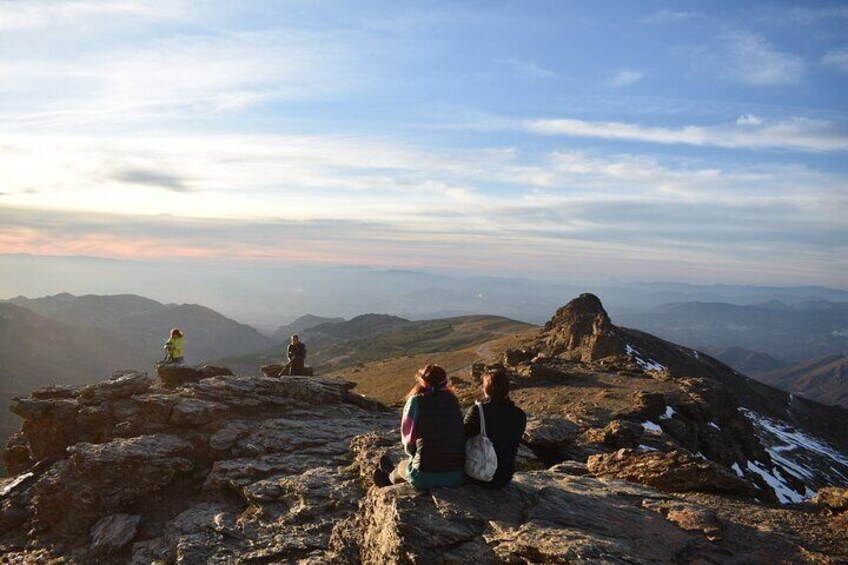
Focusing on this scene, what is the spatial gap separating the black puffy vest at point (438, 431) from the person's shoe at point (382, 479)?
6.64 feet

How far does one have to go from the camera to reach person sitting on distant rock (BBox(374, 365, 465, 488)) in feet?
38.9

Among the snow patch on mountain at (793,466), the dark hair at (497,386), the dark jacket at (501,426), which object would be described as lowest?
the snow patch on mountain at (793,466)

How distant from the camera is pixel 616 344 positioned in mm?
63250

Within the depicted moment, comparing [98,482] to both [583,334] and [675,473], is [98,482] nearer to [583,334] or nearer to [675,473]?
[675,473]

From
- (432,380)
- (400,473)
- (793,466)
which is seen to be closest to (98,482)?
(400,473)

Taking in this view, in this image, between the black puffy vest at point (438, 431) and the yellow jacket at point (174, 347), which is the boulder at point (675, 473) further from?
the yellow jacket at point (174, 347)

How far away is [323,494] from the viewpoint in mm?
16562

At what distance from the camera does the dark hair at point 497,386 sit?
1230 centimetres

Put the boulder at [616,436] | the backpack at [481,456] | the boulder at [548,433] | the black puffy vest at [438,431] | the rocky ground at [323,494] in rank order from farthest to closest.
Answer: the boulder at [616,436], the boulder at [548,433], the backpack at [481,456], the black puffy vest at [438,431], the rocky ground at [323,494]

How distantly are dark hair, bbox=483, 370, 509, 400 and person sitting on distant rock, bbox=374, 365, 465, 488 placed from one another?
2.98 feet

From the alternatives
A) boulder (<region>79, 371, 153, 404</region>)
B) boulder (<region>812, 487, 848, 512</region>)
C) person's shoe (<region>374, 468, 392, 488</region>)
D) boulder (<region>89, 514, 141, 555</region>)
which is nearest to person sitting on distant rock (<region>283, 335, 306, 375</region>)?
boulder (<region>79, 371, 153, 404</region>)

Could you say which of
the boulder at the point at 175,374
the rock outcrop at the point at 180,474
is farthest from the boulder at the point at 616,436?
the boulder at the point at 175,374

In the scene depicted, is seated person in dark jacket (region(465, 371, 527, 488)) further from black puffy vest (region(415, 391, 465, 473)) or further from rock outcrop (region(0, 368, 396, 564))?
rock outcrop (region(0, 368, 396, 564))

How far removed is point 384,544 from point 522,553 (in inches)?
133
